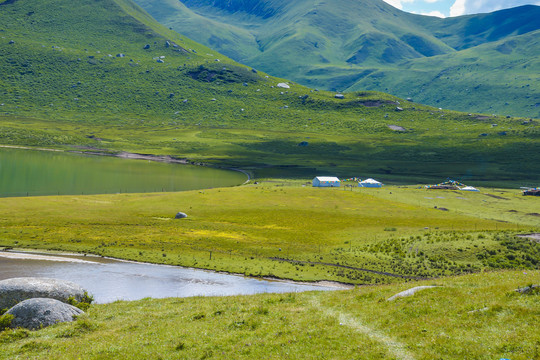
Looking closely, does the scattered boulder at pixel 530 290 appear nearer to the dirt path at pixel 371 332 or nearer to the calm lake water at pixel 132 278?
the dirt path at pixel 371 332

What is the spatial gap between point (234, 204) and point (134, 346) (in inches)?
3462

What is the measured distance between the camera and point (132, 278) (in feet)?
188

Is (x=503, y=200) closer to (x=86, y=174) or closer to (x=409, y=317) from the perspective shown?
(x=409, y=317)

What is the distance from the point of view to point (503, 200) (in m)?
133

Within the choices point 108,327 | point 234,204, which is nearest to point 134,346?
point 108,327

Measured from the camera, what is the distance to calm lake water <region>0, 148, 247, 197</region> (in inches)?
5138

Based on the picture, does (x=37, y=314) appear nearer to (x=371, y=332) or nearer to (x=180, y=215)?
(x=371, y=332)

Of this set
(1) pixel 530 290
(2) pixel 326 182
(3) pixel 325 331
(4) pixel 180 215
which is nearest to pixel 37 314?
(3) pixel 325 331

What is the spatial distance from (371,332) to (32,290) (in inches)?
1046

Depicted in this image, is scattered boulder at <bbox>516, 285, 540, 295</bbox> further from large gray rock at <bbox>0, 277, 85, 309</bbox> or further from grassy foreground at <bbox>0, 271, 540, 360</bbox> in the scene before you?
large gray rock at <bbox>0, 277, 85, 309</bbox>

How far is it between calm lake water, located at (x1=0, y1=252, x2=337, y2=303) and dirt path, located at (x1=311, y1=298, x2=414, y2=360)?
2413cm

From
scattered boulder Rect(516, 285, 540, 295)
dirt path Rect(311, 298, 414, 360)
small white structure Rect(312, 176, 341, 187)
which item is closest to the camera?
dirt path Rect(311, 298, 414, 360)

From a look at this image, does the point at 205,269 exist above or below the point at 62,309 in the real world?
below

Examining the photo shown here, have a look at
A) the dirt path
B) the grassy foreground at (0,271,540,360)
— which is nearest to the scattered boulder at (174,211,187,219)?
the grassy foreground at (0,271,540,360)
